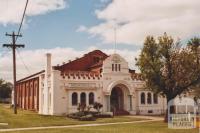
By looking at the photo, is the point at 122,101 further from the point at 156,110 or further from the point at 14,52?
the point at 14,52

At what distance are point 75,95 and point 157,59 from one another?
1614cm

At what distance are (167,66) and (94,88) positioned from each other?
15.8 meters

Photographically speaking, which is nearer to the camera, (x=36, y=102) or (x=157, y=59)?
(x=157, y=59)

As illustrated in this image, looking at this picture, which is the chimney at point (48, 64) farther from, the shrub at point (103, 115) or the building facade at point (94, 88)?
the shrub at point (103, 115)

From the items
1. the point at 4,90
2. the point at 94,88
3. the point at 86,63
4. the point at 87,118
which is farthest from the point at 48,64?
the point at 4,90

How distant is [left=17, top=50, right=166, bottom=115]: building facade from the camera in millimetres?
49531

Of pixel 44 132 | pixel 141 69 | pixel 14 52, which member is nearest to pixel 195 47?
pixel 141 69

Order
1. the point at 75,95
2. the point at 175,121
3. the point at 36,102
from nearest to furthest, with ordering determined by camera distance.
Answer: the point at 175,121 → the point at 75,95 → the point at 36,102

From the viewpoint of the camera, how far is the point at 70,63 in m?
57.0

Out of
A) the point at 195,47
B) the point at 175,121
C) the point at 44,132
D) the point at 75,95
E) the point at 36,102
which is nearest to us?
the point at 44,132

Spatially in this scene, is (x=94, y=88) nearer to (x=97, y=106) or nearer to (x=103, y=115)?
(x=97, y=106)

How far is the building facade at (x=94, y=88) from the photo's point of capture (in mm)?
49531

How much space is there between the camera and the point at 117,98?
54969mm

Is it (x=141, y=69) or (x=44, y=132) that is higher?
(x=141, y=69)
